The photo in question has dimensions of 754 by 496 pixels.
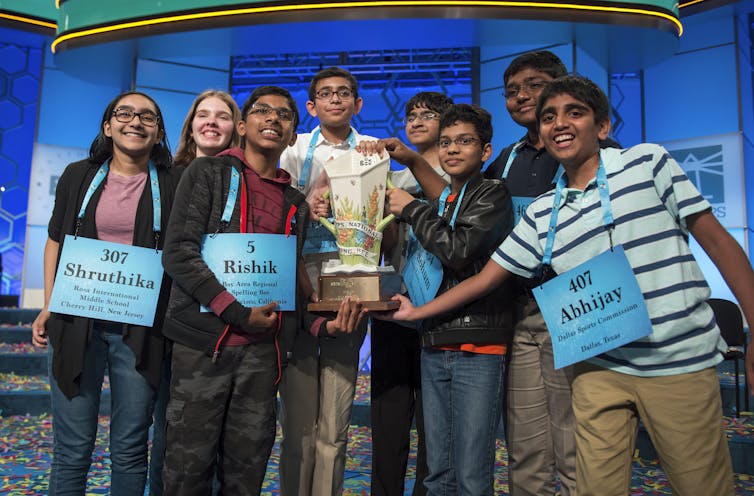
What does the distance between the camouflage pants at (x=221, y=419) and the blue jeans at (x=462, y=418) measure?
49cm

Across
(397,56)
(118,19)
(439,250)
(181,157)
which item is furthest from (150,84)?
(439,250)

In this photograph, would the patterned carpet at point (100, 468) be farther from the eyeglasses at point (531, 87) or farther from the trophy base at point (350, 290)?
the eyeglasses at point (531, 87)

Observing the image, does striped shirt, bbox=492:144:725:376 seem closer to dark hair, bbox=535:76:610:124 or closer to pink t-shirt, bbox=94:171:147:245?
dark hair, bbox=535:76:610:124

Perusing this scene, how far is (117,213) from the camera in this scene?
1955mm

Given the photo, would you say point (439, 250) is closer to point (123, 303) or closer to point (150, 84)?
point (123, 303)

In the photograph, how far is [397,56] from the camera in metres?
8.05

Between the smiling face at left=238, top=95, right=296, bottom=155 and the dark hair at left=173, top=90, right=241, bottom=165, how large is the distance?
0.46 m

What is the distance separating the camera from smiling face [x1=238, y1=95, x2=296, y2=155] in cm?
195

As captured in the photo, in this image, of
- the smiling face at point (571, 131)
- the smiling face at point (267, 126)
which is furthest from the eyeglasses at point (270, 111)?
the smiling face at point (571, 131)

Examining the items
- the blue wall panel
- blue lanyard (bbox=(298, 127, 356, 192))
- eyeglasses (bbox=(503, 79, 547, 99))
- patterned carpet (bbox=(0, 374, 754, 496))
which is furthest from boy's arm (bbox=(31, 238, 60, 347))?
the blue wall panel

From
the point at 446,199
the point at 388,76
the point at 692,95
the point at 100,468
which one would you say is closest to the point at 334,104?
the point at 446,199

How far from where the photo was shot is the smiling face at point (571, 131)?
5.41 feet

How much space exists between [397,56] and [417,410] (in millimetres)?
6548

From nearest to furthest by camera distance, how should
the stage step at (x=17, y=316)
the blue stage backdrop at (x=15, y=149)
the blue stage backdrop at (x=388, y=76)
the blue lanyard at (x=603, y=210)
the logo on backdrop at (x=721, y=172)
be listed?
1. the blue lanyard at (x=603, y=210)
2. the stage step at (x=17, y=316)
3. the logo on backdrop at (x=721, y=172)
4. the blue stage backdrop at (x=388, y=76)
5. the blue stage backdrop at (x=15, y=149)
